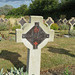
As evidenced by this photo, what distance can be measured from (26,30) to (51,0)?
31.9 meters

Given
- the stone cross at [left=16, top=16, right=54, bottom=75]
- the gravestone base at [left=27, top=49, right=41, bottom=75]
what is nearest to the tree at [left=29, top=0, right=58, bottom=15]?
the stone cross at [left=16, top=16, right=54, bottom=75]

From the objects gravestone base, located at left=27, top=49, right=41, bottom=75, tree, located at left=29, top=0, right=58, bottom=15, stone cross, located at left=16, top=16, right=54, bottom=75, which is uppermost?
tree, located at left=29, top=0, right=58, bottom=15

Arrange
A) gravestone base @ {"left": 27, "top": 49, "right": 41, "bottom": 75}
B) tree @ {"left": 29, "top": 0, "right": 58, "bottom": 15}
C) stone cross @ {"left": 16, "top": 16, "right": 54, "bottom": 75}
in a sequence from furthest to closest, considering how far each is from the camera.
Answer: tree @ {"left": 29, "top": 0, "right": 58, "bottom": 15} < gravestone base @ {"left": 27, "top": 49, "right": 41, "bottom": 75} < stone cross @ {"left": 16, "top": 16, "right": 54, "bottom": 75}

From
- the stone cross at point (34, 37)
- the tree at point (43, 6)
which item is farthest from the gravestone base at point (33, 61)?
the tree at point (43, 6)

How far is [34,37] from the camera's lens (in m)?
3.61

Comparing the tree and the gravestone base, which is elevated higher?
the tree

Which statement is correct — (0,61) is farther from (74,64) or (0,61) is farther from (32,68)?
(74,64)

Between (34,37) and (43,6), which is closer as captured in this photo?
(34,37)

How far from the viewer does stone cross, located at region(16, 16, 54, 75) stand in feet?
11.3

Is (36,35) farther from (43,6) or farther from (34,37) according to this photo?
(43,6)

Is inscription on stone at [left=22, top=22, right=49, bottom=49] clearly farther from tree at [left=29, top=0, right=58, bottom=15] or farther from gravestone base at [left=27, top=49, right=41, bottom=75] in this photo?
tree at [left=29, top=0, right=58, bottom=15]

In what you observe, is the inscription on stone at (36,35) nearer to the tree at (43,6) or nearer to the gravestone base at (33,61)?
the gravestone base at (33,61)

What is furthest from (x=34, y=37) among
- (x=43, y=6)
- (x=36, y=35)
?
(x=43, y=6)

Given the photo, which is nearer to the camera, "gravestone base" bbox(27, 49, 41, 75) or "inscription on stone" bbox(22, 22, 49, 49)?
"inscription on stone" bbox(22, 22, 49, 49)
